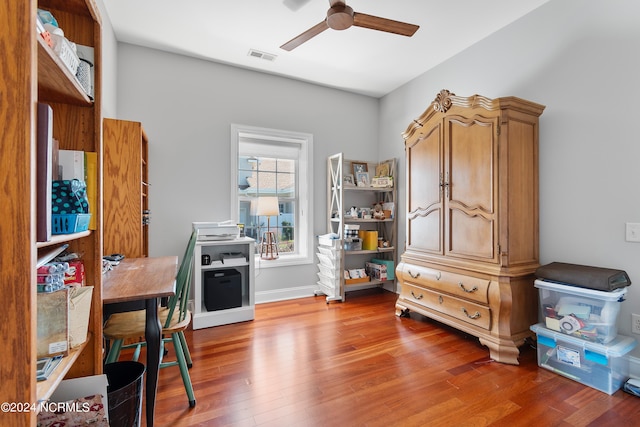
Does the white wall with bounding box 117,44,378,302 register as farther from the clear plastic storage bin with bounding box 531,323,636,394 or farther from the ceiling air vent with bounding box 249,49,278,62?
the clear plastic storage bin with bounding box 531,323,636,394

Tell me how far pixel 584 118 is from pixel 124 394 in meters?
3.26

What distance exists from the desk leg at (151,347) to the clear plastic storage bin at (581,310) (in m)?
2.42

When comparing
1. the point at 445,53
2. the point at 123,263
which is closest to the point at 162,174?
the point at 123,263

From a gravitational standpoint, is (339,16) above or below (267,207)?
above

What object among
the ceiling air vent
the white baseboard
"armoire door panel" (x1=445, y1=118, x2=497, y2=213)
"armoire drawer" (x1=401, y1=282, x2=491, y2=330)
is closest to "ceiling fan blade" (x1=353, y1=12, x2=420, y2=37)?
"armoire door panel" (x1=445, y1=118, x2=497, y2=213)

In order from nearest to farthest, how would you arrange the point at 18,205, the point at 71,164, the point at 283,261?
the point at 18,205
the point at 71,164
the point at 283,261

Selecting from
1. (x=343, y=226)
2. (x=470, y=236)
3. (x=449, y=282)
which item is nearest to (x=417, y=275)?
(x=449, y=282)

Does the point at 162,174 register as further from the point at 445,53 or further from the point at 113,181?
the point at 445,53

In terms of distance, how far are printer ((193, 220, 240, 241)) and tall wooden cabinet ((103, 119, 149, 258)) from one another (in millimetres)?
555

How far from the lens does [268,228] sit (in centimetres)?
378

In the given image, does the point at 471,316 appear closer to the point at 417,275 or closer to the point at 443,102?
the point at 417,275

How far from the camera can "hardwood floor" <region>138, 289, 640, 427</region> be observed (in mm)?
1591

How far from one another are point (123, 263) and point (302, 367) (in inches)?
59.0

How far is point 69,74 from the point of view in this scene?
34.7 inches
